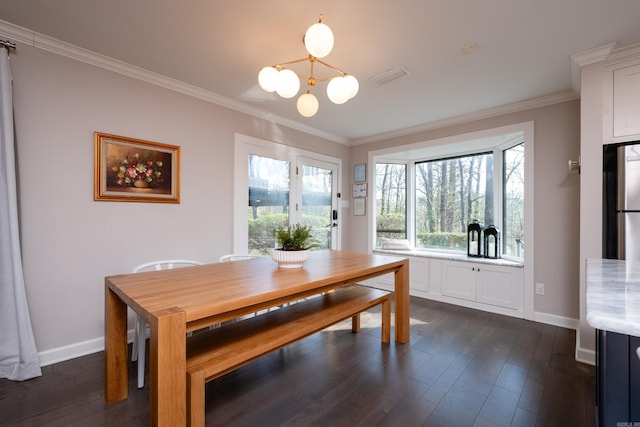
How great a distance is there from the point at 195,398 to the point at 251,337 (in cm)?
41

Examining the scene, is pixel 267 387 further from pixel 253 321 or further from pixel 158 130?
pixel 158 130

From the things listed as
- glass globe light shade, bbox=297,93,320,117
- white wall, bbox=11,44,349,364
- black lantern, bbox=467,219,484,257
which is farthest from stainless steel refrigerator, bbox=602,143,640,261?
white wall, bbox=11,44,349,364

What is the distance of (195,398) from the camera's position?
3.82 ft

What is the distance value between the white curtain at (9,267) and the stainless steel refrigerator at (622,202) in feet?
13.7

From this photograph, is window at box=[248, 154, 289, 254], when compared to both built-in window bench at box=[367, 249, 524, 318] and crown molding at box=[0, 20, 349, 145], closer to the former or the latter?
crown molding at box=[0, 20, 349, 145]

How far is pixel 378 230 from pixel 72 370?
389 cm

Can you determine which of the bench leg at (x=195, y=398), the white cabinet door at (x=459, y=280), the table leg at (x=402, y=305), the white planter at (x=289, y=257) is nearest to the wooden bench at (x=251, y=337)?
the bench leg at (x=195, y=398)

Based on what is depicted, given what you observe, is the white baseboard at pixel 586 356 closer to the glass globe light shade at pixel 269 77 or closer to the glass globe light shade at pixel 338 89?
the glass globe light shade at pixel 338 89

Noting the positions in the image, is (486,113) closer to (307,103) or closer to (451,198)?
(451,198)

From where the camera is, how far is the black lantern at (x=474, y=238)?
366 centimetres

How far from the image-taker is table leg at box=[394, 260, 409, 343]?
246 cm

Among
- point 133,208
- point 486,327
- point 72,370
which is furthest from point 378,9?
point 72,370

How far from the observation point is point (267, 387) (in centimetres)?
181

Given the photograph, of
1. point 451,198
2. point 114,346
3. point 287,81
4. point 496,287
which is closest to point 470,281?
point 496,287
